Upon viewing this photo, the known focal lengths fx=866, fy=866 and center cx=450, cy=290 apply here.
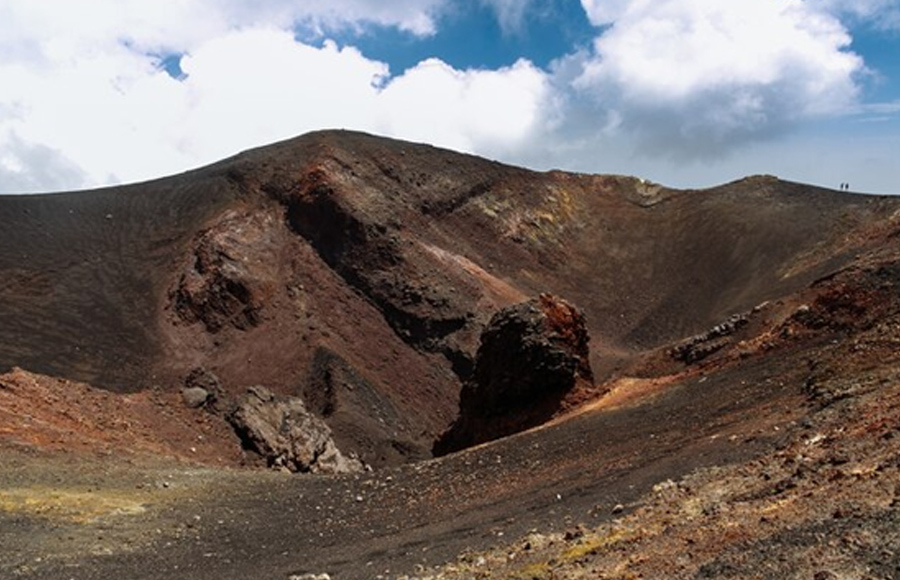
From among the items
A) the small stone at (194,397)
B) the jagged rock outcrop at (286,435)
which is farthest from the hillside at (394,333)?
the jagged rock outcrop at (286,435)

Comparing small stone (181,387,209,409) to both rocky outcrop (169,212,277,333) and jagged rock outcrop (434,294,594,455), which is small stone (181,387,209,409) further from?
jagged rock outcrop (434,294,594,455)

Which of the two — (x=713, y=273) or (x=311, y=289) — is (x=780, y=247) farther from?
(x=311, y=289)

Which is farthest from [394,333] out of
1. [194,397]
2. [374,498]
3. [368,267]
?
[374,498]

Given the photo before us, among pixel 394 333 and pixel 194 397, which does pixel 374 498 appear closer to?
pixel 194 397

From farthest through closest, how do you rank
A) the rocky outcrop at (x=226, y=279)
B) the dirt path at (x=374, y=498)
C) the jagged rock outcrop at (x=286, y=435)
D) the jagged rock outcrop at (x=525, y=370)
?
the rocky outcrop at (x=226, y=279) → the jagged rock outcrop at (x=286, y=435) → the jagged rock outcrop at (x=525, y=370) → the dirt path at (x=374, y=498)

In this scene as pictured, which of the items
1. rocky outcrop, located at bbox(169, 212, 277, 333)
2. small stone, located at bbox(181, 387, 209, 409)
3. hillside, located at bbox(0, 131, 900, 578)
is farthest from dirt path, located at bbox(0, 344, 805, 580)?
rocky outcrop, located at bbox(169, 212, 277, 333)

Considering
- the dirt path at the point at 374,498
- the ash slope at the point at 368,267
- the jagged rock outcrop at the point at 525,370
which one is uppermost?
the ash slope at the point at 368,267

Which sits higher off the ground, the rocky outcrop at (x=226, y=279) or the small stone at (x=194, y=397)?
the rocky outcrop at (x=226, y=279)

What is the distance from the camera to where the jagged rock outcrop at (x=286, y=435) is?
31.5 metres

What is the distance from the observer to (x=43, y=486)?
795 inches

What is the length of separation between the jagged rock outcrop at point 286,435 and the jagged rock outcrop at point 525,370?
16.4 ft

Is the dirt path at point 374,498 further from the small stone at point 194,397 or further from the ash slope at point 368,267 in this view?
the ash slope at point 368,267

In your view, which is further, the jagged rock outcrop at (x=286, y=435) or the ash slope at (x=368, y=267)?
the ash slope at (x=368, y=267)

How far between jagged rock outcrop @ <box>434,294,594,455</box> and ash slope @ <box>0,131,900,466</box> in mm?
6533
